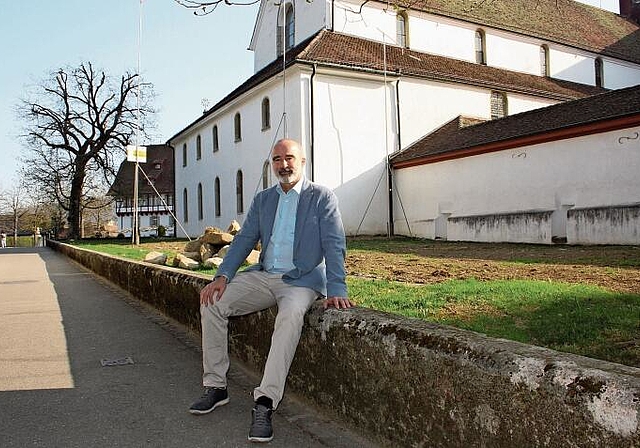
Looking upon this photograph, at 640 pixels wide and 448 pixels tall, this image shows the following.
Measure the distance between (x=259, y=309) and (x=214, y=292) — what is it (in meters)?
0.38

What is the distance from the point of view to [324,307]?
4145 millimetres

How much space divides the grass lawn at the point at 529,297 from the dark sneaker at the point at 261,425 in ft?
6.76

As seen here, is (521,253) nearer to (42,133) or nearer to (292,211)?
(292,211)

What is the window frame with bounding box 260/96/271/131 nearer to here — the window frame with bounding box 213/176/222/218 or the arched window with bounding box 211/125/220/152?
the arched window with bounding box 211/125/220/152

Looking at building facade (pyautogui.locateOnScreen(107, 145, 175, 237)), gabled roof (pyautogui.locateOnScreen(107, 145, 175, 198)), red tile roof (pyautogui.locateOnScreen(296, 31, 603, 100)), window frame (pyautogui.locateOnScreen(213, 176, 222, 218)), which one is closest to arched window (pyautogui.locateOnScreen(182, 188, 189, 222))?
window frame (pyautogui.locateOnScreen(213, 176, 222, 218))

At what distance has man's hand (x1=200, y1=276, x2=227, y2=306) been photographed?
175 inches

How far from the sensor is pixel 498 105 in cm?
3092

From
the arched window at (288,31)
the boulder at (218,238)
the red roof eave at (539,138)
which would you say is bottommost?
the boulder at (218,238)

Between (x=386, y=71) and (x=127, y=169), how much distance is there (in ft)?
178

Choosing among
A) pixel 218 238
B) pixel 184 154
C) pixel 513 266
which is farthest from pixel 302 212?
pixel 184 154

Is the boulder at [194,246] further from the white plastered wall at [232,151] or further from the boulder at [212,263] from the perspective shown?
the white plastered wall at [232,151]

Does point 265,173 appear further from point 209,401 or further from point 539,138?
point 209,401

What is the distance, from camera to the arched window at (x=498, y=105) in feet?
101

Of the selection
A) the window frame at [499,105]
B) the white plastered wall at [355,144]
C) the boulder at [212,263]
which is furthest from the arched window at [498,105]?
the boulder at [212,263]
